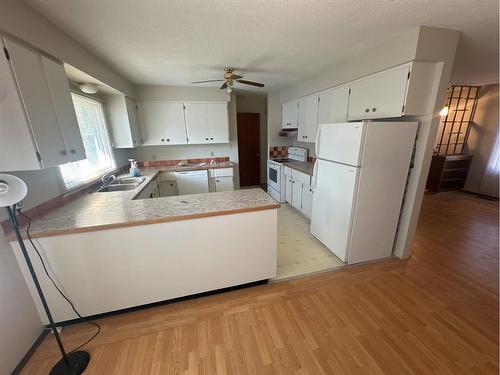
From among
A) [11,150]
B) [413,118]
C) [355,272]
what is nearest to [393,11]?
[413,118]

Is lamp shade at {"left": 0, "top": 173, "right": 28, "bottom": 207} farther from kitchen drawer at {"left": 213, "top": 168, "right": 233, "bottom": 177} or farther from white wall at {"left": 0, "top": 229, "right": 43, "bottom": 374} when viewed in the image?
kitchen drawer at {"left": 213, "top": 168, "right": 233, "bottom": 177}

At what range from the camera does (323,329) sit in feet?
5.18

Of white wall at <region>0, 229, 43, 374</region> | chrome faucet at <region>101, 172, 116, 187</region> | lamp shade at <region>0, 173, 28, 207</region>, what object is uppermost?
lamp shade at <region>0, 173, 28, 207</region>

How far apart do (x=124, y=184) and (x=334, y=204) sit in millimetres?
2877

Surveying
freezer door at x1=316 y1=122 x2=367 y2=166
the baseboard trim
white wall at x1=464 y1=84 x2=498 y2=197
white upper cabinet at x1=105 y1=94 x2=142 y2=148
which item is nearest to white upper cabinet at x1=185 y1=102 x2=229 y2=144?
white upper cabinet at x1=105 y1=94 x2=142 y2=148

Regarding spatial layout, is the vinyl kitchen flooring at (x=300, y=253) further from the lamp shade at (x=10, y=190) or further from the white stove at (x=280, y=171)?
the lamp shade at (x=10, y=190)

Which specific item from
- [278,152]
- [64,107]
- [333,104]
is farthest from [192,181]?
[333,104]

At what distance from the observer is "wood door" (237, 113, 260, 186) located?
5266 mm

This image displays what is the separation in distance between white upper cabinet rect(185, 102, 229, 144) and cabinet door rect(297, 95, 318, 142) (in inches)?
59.0

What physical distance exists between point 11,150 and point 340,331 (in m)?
2.62

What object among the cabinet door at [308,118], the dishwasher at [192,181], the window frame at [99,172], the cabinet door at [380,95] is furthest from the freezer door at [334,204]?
the window frame at [99,172]

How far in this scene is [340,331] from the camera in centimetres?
156

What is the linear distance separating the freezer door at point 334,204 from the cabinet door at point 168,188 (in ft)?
8.64

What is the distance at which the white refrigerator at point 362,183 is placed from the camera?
1992 millimetres
